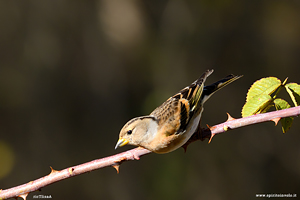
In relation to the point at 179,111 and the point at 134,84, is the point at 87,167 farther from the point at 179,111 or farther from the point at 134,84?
the point at 134,84

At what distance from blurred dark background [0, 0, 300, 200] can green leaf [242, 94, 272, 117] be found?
389 cm

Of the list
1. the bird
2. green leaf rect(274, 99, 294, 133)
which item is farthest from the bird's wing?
green leaf rect(274, 99, 294, 133)

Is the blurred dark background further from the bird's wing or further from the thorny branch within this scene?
the thorny branch

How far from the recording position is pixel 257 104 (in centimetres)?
206

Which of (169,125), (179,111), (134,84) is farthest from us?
(134,84)

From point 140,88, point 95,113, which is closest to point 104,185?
point 95,113

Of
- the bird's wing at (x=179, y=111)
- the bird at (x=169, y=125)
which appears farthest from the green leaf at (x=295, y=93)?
the bird's wing at (x=179, y=111)

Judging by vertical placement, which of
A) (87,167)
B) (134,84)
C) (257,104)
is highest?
(134,84)

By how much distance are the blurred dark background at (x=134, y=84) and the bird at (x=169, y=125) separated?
2.71 meters

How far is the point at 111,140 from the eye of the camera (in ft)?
19.1

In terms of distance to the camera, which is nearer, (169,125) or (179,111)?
(169,125)

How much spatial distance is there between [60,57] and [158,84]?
193 centimetres

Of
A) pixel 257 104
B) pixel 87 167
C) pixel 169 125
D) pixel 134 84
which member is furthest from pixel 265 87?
pixel 134 84

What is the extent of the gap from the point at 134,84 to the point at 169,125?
329cm
